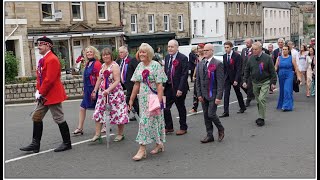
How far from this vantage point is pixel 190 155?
646 centimetres

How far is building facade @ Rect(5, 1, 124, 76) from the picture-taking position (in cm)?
2590

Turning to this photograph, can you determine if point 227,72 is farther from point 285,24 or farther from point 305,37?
point 305,37

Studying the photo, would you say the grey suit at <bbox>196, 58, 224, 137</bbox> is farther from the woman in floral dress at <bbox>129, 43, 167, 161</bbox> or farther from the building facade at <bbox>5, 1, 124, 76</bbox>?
the building facade at <bbox>5, 1, 124, 76</bbox>

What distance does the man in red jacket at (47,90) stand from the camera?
649 centimetres

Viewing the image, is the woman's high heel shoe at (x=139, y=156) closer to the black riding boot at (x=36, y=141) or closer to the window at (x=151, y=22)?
the black riding boot at (x=36, y=141)

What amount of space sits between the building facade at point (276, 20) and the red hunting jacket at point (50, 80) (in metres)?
54.5

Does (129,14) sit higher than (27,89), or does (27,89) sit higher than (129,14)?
(129,14)

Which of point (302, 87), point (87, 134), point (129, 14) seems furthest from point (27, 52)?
point (87, 134)

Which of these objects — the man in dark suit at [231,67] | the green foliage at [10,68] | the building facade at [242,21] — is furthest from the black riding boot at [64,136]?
the building facade at [242,21]

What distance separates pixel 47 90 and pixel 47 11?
74.8 feet

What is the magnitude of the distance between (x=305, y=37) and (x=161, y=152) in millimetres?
76199

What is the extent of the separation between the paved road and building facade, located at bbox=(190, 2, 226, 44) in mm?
32506

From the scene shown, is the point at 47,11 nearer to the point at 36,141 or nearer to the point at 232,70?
the point at 232,70

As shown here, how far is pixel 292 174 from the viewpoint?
5.34 metres
